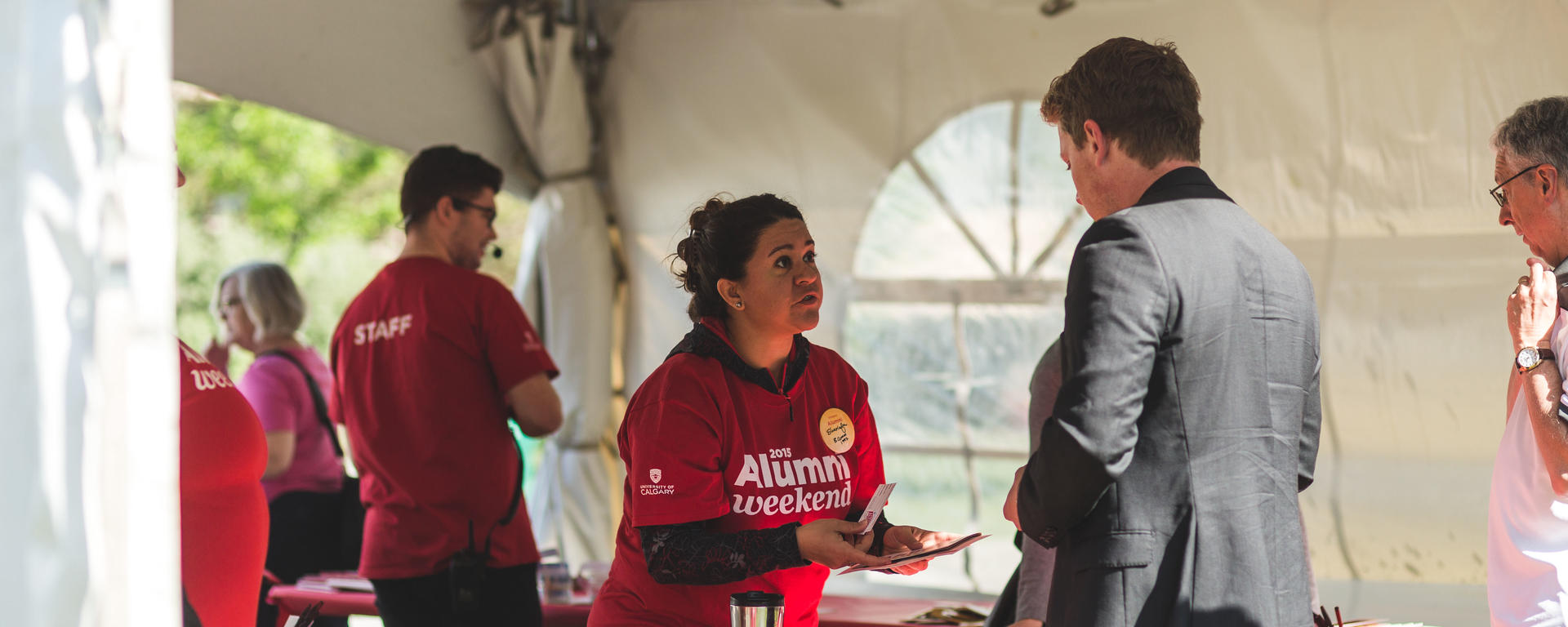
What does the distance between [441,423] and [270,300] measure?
120 centimetres

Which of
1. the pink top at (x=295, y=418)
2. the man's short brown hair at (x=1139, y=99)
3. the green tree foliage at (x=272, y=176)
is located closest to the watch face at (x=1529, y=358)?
the man's short brown hair at (x=1139, y=99)

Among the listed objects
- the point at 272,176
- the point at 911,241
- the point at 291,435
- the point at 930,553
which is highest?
the point at 272,176

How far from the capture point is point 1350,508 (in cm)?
346

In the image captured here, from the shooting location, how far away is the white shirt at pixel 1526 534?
1767 millimetres

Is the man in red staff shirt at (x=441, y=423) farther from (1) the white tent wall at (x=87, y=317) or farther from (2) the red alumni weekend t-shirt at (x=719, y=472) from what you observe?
(1) the white tent wall at (x=87, y=317)

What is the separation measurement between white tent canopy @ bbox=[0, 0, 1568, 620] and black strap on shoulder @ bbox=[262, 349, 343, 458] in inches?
27.6

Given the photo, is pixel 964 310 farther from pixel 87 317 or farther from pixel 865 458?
pixel 87 317

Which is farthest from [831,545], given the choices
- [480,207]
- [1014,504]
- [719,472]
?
[480,207]

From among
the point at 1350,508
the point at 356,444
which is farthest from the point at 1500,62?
the point at 356,444

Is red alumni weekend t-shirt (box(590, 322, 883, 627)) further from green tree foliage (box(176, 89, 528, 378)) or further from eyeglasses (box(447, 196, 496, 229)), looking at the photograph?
green tree foliage (box(176, 89, 528, 378))

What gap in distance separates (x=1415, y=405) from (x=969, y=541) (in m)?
2.34

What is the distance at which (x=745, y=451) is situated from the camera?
185 cm

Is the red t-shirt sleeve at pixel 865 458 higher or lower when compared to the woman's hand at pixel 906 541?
higher

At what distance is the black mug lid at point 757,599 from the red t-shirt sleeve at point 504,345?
128cm
